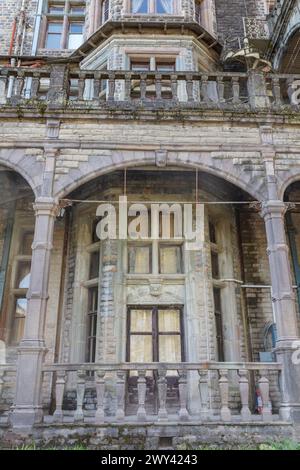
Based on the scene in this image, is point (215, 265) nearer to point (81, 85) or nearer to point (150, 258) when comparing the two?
point (150, 258)

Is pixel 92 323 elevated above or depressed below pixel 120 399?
above

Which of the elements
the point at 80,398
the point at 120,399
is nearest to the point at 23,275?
the point at 80,398

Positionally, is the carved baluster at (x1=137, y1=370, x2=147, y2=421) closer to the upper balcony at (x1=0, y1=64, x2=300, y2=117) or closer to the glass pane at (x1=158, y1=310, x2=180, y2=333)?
the glass pane at (x1=158, y1=310, x2=180, y2=333)

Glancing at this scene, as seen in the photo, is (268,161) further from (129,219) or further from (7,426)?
(7,426)

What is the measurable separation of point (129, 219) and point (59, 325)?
300 centimetres

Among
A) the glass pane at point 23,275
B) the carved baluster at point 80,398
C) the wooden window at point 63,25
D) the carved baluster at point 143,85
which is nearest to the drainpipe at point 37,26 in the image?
the wooden window at point 63,25

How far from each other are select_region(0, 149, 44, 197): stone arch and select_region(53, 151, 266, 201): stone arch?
17.8 inches

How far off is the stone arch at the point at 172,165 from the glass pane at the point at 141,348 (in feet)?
11.4

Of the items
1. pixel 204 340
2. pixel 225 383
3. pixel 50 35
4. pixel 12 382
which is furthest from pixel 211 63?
pixel 12 382

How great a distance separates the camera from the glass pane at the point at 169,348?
28.9 ft

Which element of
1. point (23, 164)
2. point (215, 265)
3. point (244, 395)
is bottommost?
point (244, 395)

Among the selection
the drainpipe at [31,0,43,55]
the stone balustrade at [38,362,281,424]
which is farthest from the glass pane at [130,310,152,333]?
the drainpipe at [31,0,43,55]

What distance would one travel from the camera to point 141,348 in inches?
349

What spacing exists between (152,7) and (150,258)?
816 centimetres
